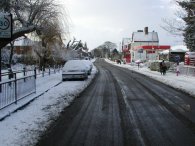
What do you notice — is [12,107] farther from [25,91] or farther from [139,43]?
[139,43]

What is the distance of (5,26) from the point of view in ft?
55.5

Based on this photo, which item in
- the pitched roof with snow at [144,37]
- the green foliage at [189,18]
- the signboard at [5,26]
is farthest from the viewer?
the pitched roof with snow at [144,37]

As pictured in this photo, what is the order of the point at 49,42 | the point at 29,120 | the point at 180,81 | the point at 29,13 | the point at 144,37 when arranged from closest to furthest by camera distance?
the point at 29,120
the point at 29,13
the point at 180,81
the point at 49,42
the point at 144,37

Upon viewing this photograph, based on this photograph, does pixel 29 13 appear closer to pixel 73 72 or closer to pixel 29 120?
pixel 73 72

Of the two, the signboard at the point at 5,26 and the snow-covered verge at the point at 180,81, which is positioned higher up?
the signboard at the point at 5,26

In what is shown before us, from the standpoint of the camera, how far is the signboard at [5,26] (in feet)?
55.4

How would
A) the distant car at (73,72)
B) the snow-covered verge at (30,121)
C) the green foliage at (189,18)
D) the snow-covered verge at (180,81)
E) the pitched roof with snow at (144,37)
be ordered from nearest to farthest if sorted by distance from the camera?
the snow-covered verge at (30,121) → the snow-covered verge at (180,81) → the green foliage at (189,18) → the distant car at (73,72) → the pitched roof with snow at (144,37)

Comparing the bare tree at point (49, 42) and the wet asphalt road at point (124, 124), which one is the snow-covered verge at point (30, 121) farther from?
the bare tree at point (49, 42)

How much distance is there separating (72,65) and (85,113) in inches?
712

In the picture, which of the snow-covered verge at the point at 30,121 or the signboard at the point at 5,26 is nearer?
the snow-covered verge at the point at 30,121

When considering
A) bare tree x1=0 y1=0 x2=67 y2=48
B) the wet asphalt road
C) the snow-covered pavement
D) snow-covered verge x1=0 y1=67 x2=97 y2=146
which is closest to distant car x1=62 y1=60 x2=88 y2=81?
bare tree x1=0 y1=0 x2=67 y2=48

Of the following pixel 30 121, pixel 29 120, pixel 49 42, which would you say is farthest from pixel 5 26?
pixel 49 42

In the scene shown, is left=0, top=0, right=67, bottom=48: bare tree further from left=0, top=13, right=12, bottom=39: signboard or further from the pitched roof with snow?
the pitched roof with snow

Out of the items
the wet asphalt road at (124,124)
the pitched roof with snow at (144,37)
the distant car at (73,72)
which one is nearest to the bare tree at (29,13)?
the distant car at (73,72)
